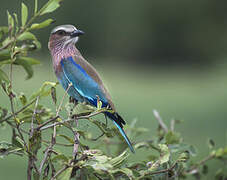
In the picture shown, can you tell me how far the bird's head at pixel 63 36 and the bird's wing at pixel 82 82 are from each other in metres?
0.09

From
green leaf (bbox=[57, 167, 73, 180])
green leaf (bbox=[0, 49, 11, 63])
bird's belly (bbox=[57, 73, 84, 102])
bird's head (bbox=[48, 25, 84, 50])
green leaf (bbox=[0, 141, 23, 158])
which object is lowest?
bird's belly (bbox=[57, 73, 84, 102])

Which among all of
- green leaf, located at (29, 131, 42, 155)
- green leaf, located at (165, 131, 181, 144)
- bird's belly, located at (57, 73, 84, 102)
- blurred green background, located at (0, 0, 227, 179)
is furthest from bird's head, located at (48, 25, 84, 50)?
blurred green background, located at (0, 0, 227, 179)

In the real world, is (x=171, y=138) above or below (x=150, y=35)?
above

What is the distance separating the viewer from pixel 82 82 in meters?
2.87

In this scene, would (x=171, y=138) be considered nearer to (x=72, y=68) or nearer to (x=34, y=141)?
(x=34, y=141)

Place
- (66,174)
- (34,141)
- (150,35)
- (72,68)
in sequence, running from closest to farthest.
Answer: (66,174) < (34,141) < (72,68) < (150,35)

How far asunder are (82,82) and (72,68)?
103 mm

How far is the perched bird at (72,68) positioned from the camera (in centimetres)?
277

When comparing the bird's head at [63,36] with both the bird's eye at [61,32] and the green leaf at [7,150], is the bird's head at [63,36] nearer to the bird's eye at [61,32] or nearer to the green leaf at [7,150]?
the bird's eye at [61,32]

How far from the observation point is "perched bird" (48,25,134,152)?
2.77 m

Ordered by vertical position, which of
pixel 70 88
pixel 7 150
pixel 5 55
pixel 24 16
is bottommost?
pixel 70 88

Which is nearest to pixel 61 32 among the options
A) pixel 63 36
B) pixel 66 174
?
pixel 63 36

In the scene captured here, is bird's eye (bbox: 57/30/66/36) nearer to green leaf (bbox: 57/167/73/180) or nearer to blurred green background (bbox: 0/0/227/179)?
green leaf (bbox: 57/167/73/180)

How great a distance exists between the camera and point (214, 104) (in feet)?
44.5
